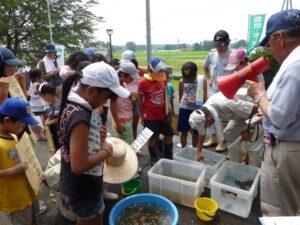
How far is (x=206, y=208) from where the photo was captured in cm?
288

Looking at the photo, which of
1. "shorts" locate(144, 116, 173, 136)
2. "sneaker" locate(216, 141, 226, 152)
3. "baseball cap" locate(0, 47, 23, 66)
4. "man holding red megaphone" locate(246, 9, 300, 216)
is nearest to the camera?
"man holding red megaphone" locate(246, 9, 300, 216)

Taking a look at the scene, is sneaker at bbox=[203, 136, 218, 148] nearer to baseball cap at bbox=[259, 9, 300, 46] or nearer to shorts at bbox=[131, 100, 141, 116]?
shorts at bbox=[131, 100, 141, 116]

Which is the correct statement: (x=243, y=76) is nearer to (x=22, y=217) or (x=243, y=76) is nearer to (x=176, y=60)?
(x=22, y=217)

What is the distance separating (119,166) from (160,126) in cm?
145

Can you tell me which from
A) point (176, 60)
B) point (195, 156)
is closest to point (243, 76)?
point (195, 156)

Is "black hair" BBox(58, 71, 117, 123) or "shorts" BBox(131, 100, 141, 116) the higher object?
"black hair" BBox(58, 71, 117, 123)

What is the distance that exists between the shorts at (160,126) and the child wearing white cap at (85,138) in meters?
2.03

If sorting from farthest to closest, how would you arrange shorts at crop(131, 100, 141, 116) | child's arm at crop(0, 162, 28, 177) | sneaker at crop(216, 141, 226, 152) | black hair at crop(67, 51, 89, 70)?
sneaker at crop(216, 141, 226, 152)
shorts at crop(131, 100, 141, 116)
black hair at crop(67, 51, 89, 70)
child's arm at crop(0, 162, 28, 177)

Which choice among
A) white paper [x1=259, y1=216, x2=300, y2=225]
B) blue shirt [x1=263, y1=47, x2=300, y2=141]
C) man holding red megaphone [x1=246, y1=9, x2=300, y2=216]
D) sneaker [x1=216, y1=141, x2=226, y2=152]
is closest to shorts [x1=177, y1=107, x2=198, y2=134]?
sneaker [x1=216, y1=141, x2=226, y2=152]

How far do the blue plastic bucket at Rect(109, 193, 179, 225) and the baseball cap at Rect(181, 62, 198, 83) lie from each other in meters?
1.97

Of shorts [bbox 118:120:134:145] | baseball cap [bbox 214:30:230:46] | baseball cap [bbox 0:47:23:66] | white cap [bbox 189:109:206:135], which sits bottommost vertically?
shorts [bbox 118:120:134:145]

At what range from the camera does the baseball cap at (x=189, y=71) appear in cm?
396

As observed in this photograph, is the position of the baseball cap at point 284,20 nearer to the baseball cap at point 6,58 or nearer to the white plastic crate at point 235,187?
the white plastic crate at point 235,187

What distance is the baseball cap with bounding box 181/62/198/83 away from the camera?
396cm
